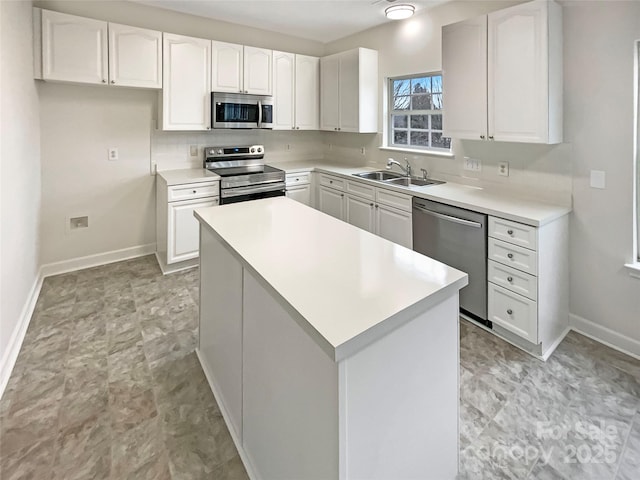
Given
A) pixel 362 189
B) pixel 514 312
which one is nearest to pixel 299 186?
pixel 362 189

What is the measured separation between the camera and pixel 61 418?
6.12ft

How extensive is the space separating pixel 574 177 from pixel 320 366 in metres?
2.53

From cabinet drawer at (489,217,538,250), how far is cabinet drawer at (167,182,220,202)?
8.69ft

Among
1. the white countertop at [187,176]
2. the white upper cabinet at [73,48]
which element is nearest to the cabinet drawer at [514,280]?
the white countertop at [187,176]

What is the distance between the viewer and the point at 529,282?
2.40 metres

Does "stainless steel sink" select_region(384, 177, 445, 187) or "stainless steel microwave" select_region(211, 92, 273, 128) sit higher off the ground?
"stainless steel microwave" select_region(211, 92, 273, 128)

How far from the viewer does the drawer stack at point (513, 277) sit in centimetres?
238

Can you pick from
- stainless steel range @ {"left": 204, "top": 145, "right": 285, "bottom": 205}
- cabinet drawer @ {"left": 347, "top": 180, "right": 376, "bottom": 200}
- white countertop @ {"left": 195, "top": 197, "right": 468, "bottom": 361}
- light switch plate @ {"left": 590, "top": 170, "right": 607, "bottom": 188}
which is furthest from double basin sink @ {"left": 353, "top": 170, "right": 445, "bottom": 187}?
white countertop @ {"left": 195, "top": 197, "right": 468, "bottom": 361}

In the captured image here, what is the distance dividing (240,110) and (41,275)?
259 centimetres

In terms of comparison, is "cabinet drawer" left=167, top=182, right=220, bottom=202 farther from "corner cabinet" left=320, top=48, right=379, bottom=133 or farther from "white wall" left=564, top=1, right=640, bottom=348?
"white wall" left=564, top=1, right=640, bottom=348

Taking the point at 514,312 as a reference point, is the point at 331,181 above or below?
above

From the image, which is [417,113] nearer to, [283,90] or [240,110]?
[283,90]

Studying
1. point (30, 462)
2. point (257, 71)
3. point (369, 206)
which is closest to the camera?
point (30, 462)

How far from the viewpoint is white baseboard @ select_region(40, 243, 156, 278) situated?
3682mm
